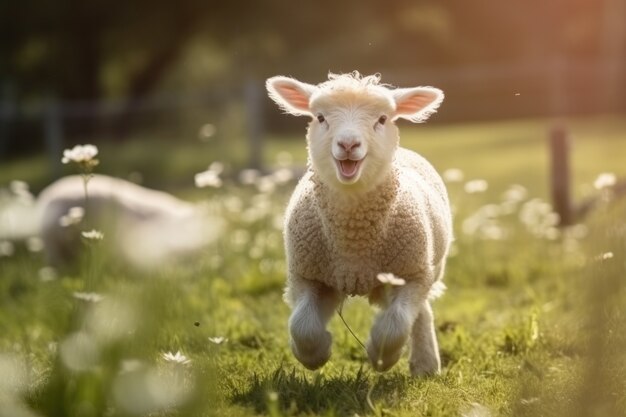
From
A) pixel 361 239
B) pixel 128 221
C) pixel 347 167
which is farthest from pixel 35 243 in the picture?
pixel 347 167

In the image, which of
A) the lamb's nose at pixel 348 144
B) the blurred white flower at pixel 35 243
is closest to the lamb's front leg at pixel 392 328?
the lamb's nose at pixel 348 144

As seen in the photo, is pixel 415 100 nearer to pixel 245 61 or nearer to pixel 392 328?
pixel 392 328

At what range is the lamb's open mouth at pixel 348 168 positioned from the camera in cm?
462

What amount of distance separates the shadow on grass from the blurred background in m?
12.7

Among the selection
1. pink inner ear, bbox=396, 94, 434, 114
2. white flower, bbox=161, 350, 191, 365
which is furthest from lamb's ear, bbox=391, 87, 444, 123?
white flower, bbox=161, 350, 191, 365

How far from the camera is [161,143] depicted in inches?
866

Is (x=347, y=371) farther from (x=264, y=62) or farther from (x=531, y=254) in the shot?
(x=264, y=62)

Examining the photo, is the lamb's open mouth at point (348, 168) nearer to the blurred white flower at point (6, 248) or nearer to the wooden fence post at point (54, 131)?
the blurred white flower at point (6, 248)

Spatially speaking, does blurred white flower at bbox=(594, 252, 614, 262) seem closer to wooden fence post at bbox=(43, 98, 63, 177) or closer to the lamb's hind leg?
the lamb's hind leg

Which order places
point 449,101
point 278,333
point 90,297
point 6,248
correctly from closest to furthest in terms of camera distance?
point 90,297 → point 278,333 → point 6,248 → point 449,101

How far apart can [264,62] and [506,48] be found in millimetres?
8100

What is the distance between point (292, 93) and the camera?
515 centimetres

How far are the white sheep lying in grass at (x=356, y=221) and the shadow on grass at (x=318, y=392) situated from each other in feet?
0.34

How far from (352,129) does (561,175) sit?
6.21 metres
